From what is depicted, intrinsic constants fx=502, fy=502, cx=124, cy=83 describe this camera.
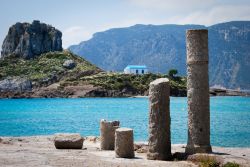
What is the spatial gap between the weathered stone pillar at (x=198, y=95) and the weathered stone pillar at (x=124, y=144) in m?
2.66

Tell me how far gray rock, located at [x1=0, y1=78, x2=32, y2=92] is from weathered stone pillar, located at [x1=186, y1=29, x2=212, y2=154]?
166785 mm

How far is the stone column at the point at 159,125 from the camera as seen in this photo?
22453 millimetres

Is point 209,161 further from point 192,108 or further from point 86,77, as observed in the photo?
point 86,77

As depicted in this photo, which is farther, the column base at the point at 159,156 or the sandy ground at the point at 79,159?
the column base at the point at 159,156

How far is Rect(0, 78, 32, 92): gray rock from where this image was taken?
18588 centimetres

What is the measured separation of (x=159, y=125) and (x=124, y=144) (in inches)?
76.0

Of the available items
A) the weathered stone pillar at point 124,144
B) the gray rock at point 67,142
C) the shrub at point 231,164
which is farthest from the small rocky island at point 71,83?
the shrub at point 231,164

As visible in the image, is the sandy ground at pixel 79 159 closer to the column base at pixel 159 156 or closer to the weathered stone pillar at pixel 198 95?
the column base at pixel 159 156

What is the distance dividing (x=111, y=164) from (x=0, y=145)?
9.10 meters

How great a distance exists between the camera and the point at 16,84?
188 metres

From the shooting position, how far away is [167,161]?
21938 mm

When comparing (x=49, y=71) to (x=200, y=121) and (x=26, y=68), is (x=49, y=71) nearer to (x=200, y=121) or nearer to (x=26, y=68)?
(x=26, y=68)

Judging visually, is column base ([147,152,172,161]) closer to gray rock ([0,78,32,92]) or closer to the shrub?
the shrub

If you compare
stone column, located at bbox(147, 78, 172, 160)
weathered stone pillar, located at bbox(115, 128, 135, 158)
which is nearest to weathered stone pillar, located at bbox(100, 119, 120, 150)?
weathered stone pillar, located at bbox(115, 128, 135, 158)
